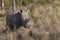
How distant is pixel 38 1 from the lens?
13.6m

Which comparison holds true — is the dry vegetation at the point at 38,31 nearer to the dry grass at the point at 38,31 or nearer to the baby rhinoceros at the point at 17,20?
the dry grass at the point at 38,31

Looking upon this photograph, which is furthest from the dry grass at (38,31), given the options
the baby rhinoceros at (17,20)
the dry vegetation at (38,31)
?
the baby rhinoceros at (17,20)

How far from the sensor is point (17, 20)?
8.55 m

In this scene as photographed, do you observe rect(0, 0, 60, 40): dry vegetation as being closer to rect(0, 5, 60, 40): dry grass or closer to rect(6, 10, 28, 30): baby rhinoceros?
rect(0, 5, 60, 40): dry grass

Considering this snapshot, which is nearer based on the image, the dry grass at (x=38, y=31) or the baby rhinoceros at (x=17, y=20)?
the dry grass at (x=38, y=31)

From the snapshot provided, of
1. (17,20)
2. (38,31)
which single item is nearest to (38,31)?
(38,31)

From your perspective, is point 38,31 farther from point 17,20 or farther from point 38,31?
point 17,20

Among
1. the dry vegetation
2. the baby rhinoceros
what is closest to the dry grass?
the dry vegetation

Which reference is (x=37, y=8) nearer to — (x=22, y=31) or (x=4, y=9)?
(x=4, y=9)

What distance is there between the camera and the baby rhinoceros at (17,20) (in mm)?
8250

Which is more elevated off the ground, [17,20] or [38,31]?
[17,20]

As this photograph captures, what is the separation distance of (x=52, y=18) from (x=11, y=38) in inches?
110

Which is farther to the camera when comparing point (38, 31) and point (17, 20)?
point (17, 20)

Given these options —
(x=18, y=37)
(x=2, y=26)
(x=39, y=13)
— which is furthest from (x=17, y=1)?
(x=18, y=37)
